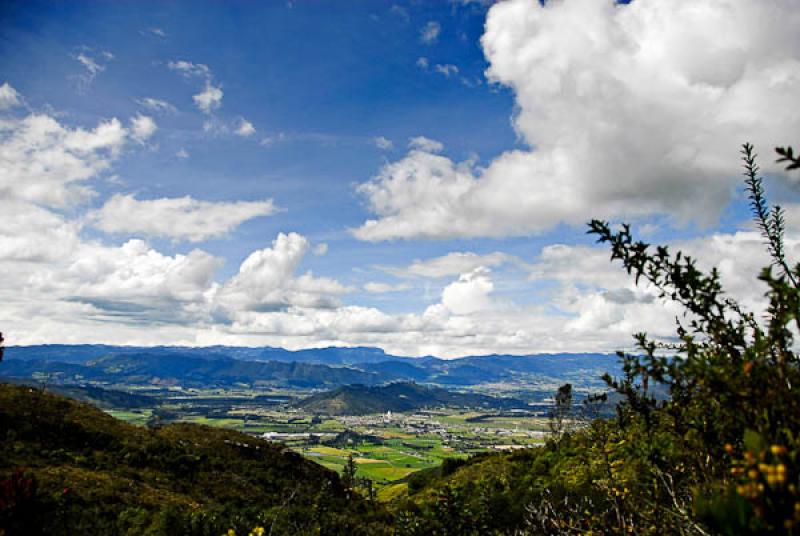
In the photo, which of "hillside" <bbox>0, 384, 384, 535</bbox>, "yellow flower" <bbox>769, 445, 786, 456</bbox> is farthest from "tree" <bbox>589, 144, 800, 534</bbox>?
"hillside" <bbox>0, 384, 384, 535</bbox>

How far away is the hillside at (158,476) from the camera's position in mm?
24297

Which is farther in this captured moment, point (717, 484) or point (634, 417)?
point (634, 417)

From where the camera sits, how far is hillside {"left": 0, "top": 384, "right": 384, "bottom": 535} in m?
24.3

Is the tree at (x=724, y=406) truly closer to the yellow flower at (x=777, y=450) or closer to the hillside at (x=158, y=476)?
the yellow flower at (x=777, y=450)

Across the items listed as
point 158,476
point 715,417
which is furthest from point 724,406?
point 158,476

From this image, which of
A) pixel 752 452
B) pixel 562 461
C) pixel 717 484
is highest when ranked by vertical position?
pixel 752 452

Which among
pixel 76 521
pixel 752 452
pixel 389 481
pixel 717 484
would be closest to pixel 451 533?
pixel 717 484

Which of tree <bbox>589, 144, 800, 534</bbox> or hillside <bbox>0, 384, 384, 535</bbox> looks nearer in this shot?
tree <bbox>589, 144, 800, 534</bbox>

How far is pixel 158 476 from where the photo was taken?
41.5m

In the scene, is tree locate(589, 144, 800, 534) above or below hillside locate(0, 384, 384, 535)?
above

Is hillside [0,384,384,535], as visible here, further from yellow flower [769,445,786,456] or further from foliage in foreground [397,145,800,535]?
yellow flower [769,445,786,456]

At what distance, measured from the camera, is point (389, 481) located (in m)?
130

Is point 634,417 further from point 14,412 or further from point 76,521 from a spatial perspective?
point 14,412

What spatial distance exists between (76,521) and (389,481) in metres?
116
